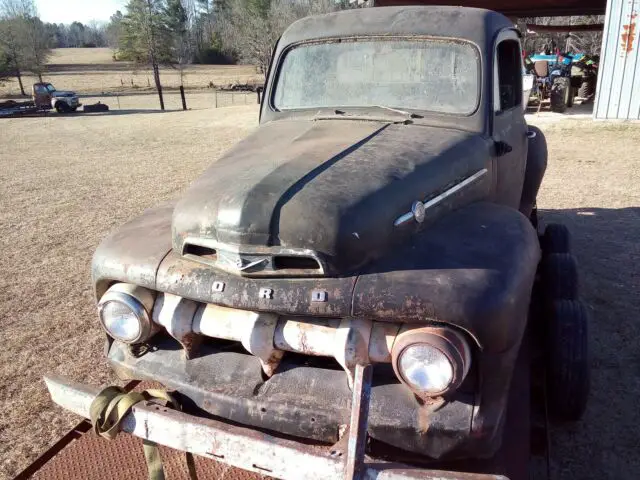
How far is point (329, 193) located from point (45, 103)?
2903 cm

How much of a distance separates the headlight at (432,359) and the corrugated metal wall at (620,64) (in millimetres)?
13513

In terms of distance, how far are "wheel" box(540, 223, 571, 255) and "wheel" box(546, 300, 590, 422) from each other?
1.34 m

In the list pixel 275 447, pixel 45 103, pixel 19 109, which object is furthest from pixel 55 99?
pixel 275 447

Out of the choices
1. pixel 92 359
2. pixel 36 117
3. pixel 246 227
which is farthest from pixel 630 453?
pixel 36 117

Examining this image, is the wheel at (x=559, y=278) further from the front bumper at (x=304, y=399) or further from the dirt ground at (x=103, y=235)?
the front bumper at (x=304, y=399)

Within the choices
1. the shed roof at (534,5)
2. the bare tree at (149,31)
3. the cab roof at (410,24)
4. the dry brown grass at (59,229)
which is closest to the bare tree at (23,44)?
the bare tree at (149,31)

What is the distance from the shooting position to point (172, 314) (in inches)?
94.4

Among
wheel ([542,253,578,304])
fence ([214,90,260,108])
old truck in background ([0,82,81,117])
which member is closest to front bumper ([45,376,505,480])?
wheel ([542,253,578,304])

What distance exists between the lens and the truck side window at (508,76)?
3.48 metres

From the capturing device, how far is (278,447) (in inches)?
78.1

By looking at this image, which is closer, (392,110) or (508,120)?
(392,110)

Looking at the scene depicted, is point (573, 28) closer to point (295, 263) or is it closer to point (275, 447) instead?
point (295, 263)

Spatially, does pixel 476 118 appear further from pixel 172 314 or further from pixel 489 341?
pixel 172 314

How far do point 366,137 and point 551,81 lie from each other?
15.2 metres
